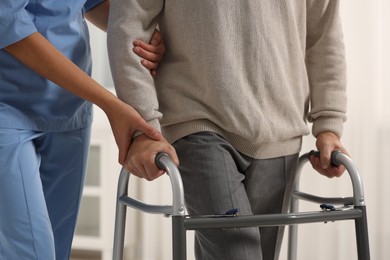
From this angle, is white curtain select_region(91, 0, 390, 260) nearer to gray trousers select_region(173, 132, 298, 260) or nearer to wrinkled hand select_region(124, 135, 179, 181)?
gray trousers select_region(173, 132, 298, 260)

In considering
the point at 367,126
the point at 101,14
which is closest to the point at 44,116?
the point at 101,14

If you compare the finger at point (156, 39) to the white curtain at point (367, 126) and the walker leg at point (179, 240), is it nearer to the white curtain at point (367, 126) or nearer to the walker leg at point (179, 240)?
the walker leg at point (179, 240)

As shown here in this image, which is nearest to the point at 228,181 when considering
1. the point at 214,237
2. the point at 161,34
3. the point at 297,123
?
the point at 214,237

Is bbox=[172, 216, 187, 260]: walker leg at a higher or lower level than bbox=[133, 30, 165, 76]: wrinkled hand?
lower

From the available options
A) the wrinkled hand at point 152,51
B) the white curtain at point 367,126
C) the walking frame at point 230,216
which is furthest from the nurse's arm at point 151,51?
the white curtain at point 367,126

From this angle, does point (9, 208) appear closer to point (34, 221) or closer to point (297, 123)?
point (34, 221)

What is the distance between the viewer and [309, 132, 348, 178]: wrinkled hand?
5.47 ft

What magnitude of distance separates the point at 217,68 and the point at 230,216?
0.34 metres

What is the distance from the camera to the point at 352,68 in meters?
3.15

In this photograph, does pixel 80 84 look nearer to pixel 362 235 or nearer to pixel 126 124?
pixel 126 124

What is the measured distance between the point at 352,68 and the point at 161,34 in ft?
5.51

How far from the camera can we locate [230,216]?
1.40 meters

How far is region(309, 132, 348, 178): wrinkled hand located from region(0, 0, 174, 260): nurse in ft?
1.42

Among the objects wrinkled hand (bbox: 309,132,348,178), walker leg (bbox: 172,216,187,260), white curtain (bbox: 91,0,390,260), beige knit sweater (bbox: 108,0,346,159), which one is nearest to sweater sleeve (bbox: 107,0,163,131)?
beige knit sweater (bbox: 108,0,346,159)
